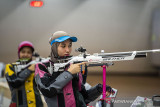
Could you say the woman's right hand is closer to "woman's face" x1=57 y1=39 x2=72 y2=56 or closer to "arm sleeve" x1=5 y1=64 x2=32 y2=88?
"woman's face" x1=57 y1=39 x2=72 y2=56

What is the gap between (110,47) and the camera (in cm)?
154

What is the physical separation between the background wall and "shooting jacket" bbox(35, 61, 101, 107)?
0.14 m

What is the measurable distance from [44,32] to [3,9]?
0.82 meters

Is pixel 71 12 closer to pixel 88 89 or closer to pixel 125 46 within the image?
pixel 125 46

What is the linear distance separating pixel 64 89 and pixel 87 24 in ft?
3.38

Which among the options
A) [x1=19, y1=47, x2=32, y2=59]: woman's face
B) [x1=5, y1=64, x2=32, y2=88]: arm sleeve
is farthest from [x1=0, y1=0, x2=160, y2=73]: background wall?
[x1=5, y1=64, x2=32, y2=88]: arm sleeve

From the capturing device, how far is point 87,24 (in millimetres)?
2020

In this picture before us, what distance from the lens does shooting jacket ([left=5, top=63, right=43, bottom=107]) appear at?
5.85 ft

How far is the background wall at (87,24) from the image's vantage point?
1.50m

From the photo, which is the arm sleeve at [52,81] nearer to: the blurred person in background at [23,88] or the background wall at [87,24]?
the background wall at [87,24]

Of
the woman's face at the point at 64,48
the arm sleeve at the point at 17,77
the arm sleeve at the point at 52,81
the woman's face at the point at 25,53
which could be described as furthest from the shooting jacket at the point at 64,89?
the woman's face at the point at 25,53

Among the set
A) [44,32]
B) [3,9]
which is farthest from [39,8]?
[3,9]

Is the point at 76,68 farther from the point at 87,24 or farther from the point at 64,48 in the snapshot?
the point at 87,24

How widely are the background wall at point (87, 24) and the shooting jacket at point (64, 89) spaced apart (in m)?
0.14
